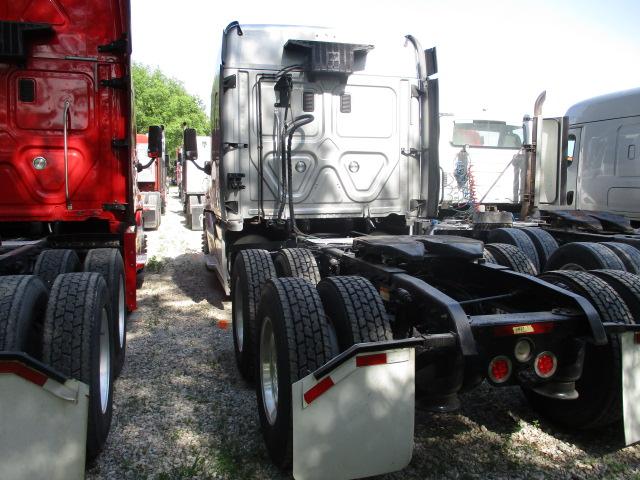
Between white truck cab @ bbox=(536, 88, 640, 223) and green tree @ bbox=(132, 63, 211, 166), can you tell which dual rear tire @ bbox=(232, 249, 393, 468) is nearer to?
white truck cab @ bbox=(536, 88, 640, 223)

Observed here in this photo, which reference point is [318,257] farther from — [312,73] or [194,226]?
[194,226]

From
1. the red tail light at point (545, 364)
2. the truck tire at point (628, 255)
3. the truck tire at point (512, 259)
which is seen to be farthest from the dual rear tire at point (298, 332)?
the truck tire at point (628, 255)

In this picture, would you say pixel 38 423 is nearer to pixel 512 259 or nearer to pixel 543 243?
pixel 512 259

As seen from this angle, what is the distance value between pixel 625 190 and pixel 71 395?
27.0ft

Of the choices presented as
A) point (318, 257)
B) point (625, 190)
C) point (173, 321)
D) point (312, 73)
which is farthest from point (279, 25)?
point (625, 190)

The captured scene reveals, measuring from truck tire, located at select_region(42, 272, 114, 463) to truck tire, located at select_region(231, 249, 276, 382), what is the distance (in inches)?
48.8

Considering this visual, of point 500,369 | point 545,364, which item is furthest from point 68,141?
point 545,364

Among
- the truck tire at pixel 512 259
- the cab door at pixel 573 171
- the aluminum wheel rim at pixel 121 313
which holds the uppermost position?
the cab door at pixel 573 171

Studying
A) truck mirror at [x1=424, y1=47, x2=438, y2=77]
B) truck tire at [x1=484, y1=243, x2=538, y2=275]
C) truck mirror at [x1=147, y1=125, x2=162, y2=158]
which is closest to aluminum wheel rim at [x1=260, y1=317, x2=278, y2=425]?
truck tire at [x1=484, y1=243, x2=538, y2=275]

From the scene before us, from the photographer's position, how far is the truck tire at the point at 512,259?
4.86 metres

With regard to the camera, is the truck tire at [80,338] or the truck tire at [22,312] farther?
the truck tire at [80,338]

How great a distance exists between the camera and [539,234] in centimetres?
646

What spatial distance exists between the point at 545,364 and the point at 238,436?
1882 mm

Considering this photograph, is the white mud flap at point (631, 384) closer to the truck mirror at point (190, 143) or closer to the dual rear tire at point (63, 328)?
the dual rear tire at point (63, 328)
